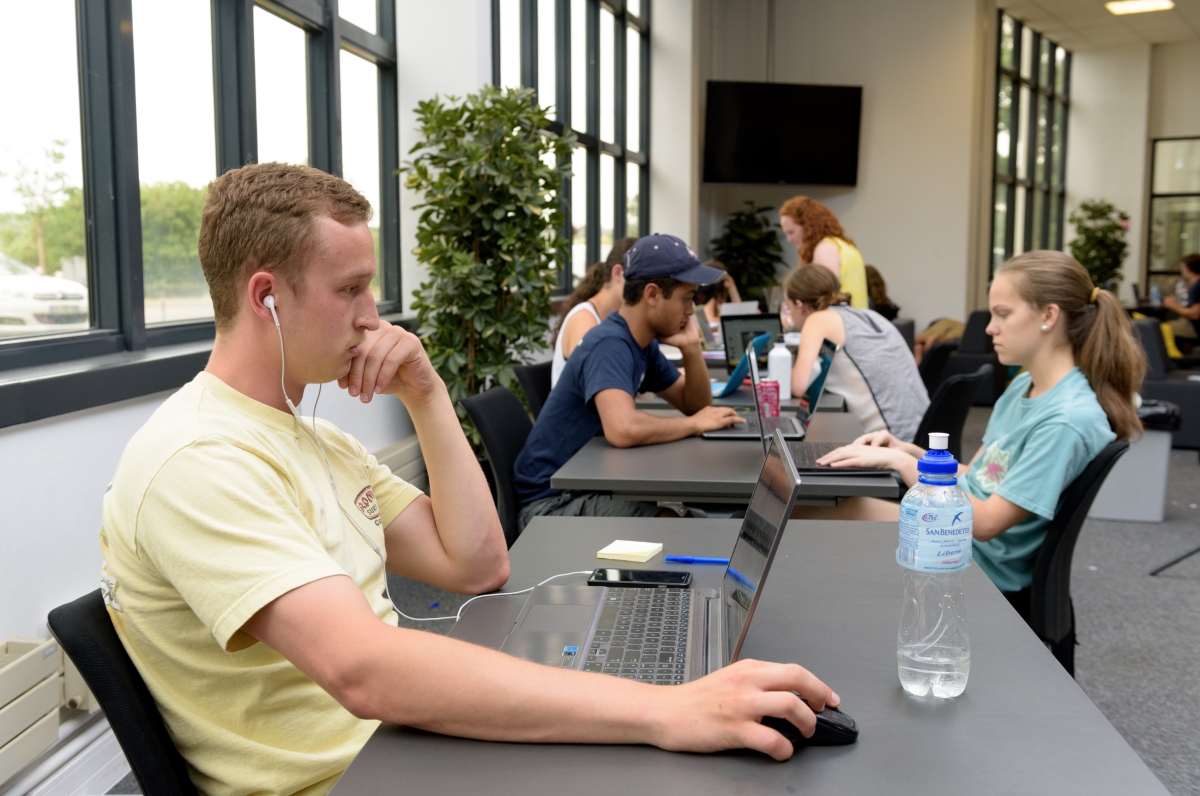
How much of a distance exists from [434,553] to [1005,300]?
4.62 feet

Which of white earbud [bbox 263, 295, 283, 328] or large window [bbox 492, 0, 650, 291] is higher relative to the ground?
large window [bbox 492, 0, 650, 291]

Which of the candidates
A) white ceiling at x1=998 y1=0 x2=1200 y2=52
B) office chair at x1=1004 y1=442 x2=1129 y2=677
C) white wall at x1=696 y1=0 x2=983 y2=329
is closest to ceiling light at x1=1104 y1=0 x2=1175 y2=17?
white ceiling at x1=998 y1=0 x2=1200 y2=52

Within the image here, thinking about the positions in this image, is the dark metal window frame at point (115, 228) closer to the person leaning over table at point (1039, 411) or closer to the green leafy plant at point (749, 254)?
the person leaning over table at point (1039, 411)

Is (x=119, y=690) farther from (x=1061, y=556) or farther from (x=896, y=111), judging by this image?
(x=896, y=111)

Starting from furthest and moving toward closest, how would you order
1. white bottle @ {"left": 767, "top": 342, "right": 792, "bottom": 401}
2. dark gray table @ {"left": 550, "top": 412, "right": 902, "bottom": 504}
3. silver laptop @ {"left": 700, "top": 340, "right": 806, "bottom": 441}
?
white bottle @ {"left": 767, "top": 342, "right": 792, "bottom": 401} < silver laptop @ {"left": 700, "top": 340, "right": 806, "bottom": 441} < dark gray table @ {"left": 550, "top": 412, "right": 902, "bottom": 504}

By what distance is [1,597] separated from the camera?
6.34 ft

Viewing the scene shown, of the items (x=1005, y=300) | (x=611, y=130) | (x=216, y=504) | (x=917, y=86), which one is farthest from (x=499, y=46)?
(x=917, y=86)

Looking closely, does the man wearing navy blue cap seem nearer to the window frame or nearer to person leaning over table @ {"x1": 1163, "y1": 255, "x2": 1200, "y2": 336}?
person leaning over table @ {"x1": 1163, "y1": 255, "x2": 1200, "y2": 336}

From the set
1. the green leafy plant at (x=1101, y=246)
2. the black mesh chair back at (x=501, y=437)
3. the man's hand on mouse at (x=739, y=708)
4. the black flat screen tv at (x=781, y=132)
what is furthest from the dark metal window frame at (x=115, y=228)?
the green leafy plant at (x=1101, y=246)

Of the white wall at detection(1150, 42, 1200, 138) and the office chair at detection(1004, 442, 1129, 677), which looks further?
the white wall at detection(1150, 42, 1200, 138)

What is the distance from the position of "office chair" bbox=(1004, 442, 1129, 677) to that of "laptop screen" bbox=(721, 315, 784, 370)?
261 cm

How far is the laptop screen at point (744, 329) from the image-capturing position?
14.8 feet

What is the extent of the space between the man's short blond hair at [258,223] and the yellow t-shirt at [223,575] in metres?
0.12

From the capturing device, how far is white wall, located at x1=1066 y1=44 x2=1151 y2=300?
1324 cm
